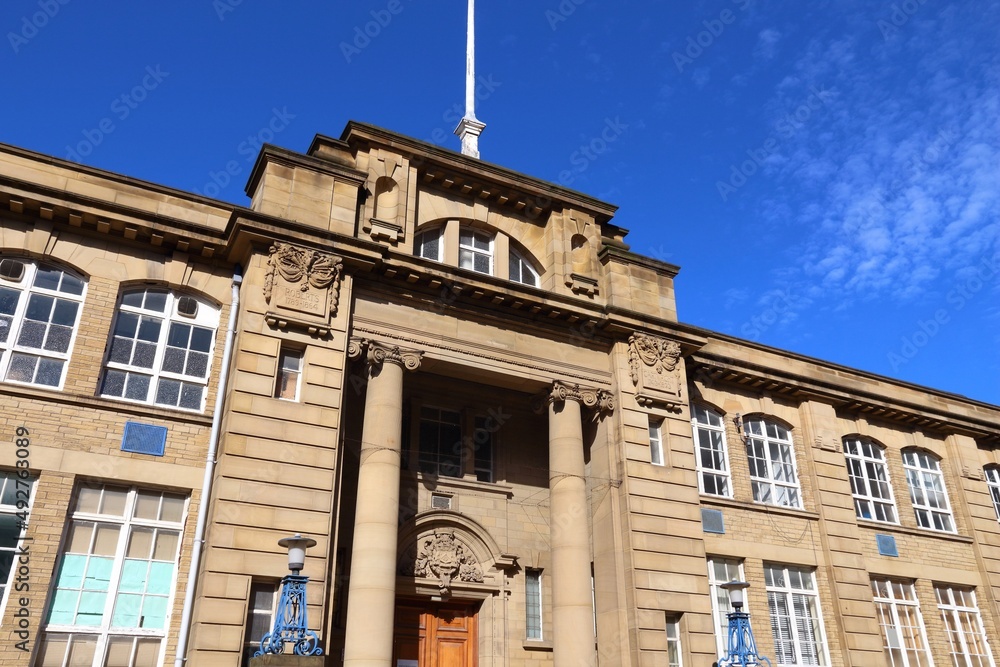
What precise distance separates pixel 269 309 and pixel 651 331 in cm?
875

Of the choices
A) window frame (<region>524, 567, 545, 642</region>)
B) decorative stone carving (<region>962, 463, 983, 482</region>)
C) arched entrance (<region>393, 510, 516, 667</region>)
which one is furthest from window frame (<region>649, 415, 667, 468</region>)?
decorative stone carving (<region>962, 463, 983, 482</region>)

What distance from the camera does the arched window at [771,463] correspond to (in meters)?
21.2

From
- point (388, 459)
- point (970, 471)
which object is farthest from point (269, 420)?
point (970, 471)

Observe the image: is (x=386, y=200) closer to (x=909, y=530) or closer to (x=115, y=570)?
(x=115, y=570)

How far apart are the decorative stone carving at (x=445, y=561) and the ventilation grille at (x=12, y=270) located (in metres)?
8.99

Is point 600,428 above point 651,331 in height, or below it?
below

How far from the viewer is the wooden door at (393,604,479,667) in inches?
661

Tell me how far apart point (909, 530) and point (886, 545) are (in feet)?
3.82

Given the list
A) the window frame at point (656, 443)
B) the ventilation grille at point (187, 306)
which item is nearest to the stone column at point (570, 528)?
the window frame at point (656, 443)

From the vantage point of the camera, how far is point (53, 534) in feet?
43.1

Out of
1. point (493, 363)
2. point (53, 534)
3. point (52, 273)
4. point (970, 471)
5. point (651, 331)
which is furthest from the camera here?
point (970, 471)

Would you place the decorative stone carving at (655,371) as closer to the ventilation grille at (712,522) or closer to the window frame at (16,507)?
the ventilation grille at (712,522)

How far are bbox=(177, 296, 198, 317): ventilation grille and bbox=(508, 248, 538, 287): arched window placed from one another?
289 inches

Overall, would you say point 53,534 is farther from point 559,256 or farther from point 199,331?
point 559,256
